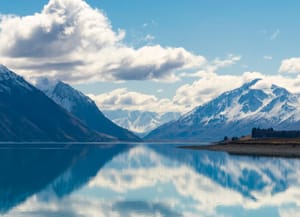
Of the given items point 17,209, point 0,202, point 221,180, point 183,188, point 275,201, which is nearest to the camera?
point 17,209

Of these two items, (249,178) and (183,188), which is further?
(249,178)

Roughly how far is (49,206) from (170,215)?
18.4 meters

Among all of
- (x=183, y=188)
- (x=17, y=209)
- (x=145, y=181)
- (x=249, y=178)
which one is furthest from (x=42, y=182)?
A: (x=249, y=178)

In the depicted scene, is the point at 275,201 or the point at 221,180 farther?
the point at 221,180

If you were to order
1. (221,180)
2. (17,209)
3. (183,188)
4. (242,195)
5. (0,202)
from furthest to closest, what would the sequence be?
(221,180), (183,188), (242,195), (0,202), (17,209)

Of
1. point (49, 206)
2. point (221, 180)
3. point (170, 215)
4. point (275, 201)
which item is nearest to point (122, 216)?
point (170, 215)

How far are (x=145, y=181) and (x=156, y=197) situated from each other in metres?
27.4

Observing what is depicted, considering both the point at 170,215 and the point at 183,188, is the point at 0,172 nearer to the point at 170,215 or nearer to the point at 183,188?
the point at 183,188

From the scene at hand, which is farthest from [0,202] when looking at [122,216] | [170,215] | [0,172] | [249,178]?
[249,178]

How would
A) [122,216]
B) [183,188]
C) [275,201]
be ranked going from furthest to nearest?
[183,188] < [275,201] < [122,216]

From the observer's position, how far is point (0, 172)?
409ft

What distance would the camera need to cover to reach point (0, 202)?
73.6 meters

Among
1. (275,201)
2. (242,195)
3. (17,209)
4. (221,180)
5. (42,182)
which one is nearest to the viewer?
(17,209)

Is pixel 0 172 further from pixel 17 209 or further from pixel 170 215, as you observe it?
pixel 170 215
